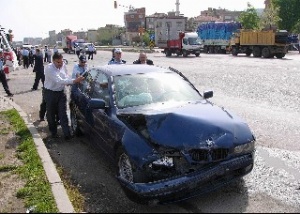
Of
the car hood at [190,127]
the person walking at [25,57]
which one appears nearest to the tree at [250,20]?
the person walking at [25,57]

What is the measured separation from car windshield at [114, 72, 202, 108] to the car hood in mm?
482

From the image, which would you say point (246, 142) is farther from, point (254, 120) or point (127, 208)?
point (254, 120)

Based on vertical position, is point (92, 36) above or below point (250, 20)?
above

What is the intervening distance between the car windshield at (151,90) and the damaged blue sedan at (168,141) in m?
0.01

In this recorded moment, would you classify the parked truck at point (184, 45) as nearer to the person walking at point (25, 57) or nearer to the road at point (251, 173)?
the person walking at point (25, 57)

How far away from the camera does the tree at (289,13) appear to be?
67.2 meters

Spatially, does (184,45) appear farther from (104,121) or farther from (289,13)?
(104,121)

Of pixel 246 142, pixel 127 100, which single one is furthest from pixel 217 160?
pixel 127 100

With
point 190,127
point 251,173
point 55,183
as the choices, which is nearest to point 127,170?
point 190,127

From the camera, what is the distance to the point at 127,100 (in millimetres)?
5652

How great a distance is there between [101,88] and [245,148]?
2620 millimetres

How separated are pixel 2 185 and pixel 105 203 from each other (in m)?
1.61

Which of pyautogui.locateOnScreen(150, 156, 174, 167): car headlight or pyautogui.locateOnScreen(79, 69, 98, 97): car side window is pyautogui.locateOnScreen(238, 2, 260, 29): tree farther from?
pyautogui.locateOnScreen(150, 156, 174, 167): car headlight

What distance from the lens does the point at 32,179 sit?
5441 millimetres
